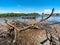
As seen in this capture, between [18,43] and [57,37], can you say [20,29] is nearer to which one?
[18,43]

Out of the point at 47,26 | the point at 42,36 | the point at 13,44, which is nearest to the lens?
the point at 13,44

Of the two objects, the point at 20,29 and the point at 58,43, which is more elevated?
the point at 20,29

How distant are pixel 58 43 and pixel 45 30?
43.0 inches

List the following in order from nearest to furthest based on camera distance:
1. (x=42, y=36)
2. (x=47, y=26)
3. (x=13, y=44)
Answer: (x=13, y=44) < (x=42, y=36) < (x=47, y=26)

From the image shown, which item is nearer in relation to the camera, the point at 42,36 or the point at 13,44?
the point at 13,44

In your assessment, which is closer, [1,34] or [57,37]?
[1,34]

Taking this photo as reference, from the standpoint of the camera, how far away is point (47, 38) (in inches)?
414

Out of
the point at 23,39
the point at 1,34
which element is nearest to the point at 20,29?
the point at 23,39

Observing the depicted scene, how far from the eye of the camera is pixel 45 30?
10.8 metres

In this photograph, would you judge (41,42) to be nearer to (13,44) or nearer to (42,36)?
(42,36)

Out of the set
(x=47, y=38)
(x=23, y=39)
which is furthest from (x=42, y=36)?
(x=23, y=39)

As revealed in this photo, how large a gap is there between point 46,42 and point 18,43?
1.65 meters

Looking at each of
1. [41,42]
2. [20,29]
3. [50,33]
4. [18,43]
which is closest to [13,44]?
[18,43]

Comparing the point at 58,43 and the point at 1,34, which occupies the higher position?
the point at 1,34
